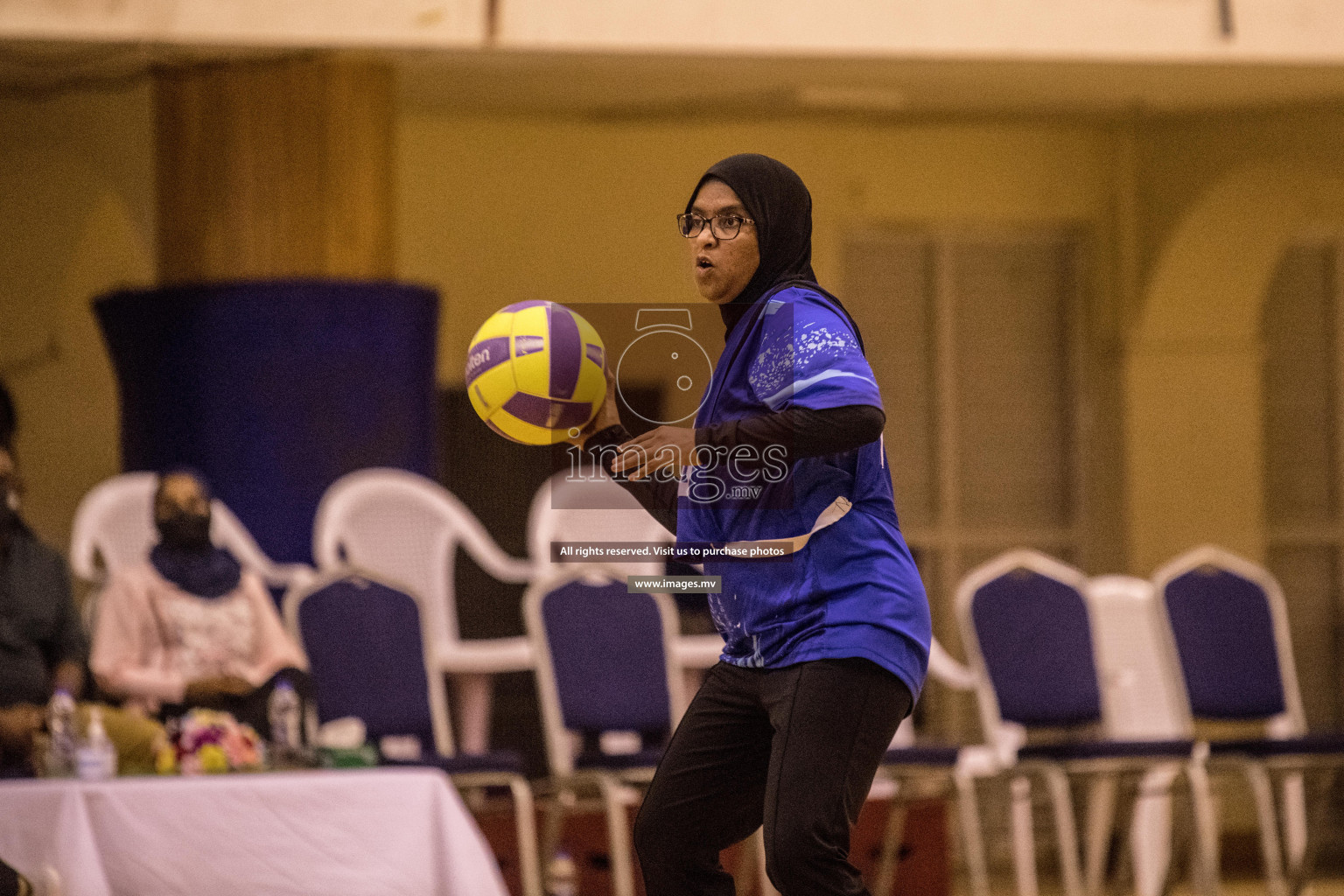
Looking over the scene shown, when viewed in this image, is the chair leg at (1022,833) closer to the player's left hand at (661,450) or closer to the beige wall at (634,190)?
the beige wall at (634,190)

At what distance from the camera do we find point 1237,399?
8.56 metres

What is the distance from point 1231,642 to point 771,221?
13.3 feet

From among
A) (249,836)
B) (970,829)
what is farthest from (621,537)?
(249,836)

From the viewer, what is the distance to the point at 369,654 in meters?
5.23

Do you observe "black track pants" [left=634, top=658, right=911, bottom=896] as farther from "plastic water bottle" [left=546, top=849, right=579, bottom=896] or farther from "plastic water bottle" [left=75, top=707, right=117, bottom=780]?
"plastic water bottle" [left=546, top=849, right=579, bottom=896]

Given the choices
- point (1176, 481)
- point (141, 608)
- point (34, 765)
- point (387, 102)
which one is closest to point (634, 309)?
point (34, 765)

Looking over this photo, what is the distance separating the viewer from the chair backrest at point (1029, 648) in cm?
573

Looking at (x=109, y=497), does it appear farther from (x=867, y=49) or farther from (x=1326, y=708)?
(x=1326, y=708)

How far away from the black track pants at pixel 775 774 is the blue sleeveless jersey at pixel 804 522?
0.15 ft

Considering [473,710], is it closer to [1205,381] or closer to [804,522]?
[804,522]

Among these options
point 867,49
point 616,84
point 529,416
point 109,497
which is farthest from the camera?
point 616,84

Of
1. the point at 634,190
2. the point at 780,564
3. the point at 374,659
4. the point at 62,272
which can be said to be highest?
the point at 634,190

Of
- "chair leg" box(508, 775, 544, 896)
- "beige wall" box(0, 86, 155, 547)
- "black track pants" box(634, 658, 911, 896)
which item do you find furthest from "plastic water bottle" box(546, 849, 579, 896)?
"beige wall" box(0, 86, 155, 547)

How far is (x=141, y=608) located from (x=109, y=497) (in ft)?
3.05
